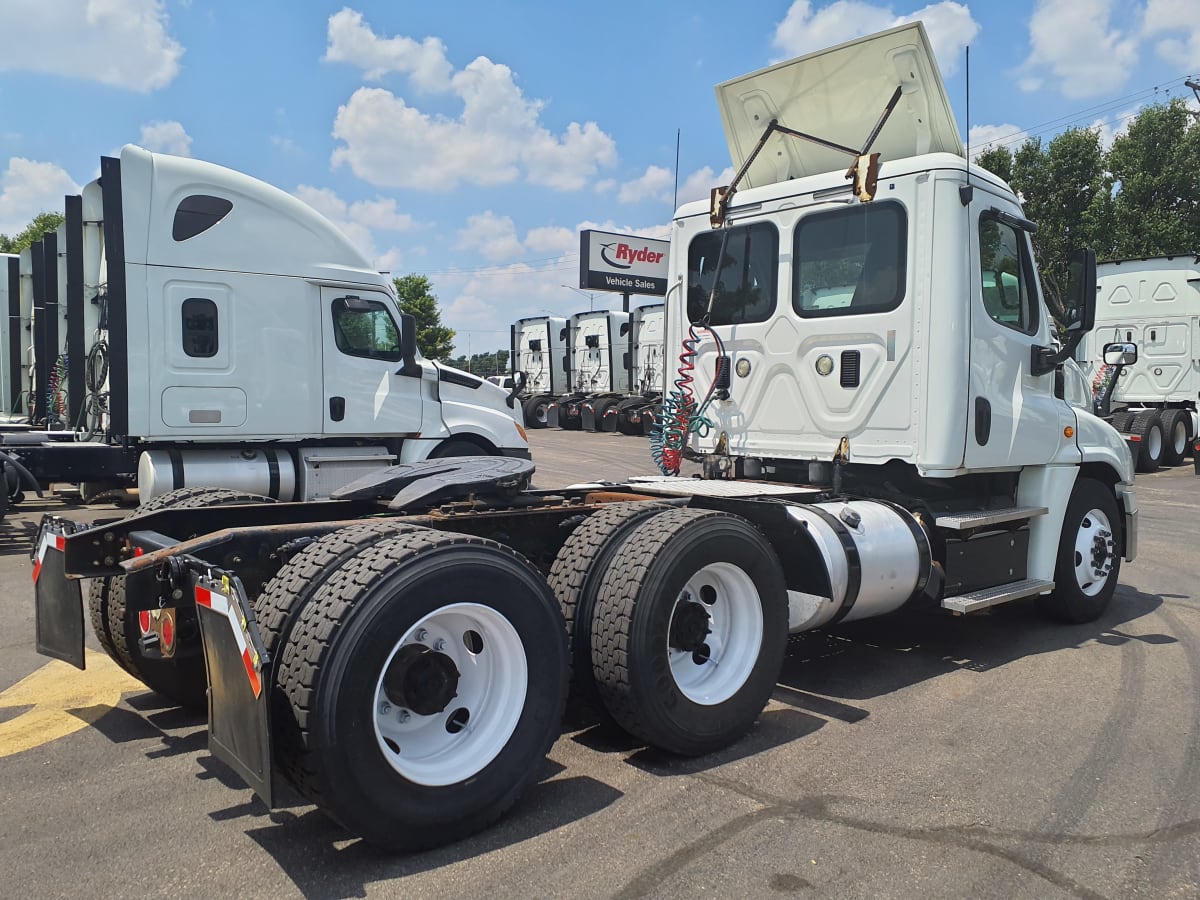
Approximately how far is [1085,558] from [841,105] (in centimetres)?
351

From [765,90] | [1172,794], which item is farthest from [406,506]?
[765,90]

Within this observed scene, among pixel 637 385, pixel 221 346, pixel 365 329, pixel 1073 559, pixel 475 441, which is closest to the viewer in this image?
pixel 1073 559

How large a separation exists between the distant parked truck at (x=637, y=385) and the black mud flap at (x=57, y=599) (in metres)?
24.0

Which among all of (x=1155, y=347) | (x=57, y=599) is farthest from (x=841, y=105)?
(x=1155, y=347)

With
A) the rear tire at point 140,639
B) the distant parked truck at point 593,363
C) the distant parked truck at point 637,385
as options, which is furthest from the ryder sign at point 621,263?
the rear tire at point 140,639

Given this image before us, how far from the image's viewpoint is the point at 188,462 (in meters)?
9.32

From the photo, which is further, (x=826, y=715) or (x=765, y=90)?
(x=765, y=90)

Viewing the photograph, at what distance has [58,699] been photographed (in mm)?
4699

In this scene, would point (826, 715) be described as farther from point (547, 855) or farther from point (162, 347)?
point (162, 347)

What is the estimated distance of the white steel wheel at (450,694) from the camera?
3.10 metres

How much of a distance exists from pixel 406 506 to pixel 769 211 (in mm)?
3364

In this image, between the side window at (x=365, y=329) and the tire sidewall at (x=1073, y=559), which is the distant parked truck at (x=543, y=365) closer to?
the side window at (x=365, y=329)

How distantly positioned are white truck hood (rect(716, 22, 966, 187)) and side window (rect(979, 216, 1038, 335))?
58 centimetres

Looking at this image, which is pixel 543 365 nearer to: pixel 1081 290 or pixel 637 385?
pixel 637 385
